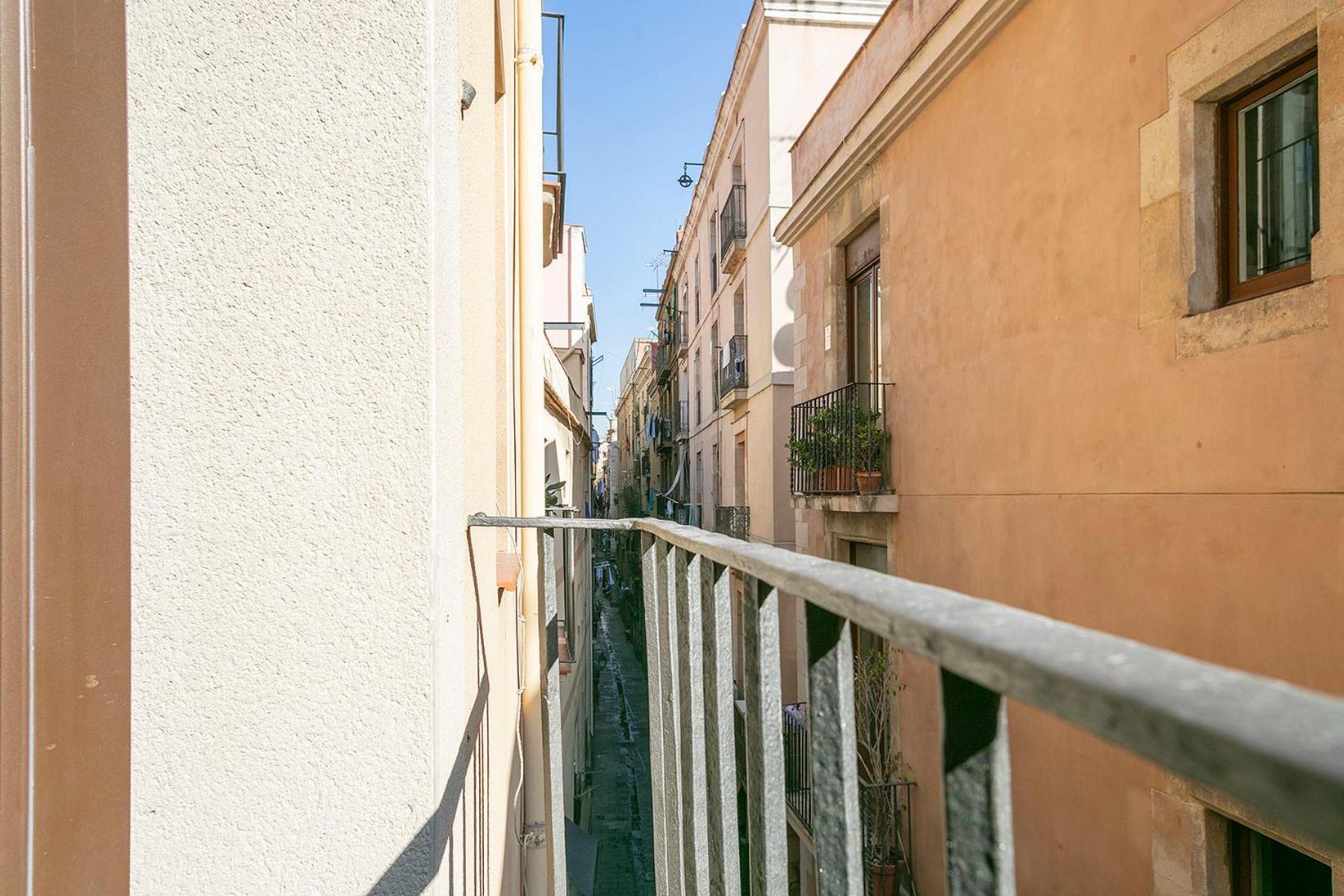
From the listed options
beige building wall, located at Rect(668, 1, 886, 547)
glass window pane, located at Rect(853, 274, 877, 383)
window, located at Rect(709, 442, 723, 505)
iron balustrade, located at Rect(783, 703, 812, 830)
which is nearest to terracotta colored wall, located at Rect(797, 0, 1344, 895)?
glass window pane, located at Rect(853, 274, 877, 383)

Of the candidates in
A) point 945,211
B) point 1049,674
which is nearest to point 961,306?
point 945,211

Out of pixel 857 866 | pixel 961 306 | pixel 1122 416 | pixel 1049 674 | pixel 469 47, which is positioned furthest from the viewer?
pixel 961 306

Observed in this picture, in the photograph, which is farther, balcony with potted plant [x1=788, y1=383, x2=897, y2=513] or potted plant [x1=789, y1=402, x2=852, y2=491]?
potted plant [x1=789, y1=402, x2=852, y2=491]

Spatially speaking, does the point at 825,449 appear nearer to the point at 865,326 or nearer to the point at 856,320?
the point at 865,326

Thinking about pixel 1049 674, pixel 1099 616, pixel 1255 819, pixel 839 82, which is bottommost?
pixel 1255 819

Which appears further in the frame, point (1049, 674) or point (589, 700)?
point (589, 700)

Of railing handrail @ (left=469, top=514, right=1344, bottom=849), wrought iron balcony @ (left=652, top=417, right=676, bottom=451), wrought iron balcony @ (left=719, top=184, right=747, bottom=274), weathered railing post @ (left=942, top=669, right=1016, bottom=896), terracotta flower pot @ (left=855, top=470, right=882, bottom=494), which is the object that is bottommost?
terracotta flower pot @ (left=855, top=470, right=882, bottom=494)

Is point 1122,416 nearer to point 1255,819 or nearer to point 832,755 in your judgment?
point 1255,819

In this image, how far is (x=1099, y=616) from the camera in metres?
4.54

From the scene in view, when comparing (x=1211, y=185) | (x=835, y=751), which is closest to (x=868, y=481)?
(x=1211, y=185)

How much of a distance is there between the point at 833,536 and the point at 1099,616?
13.6 ft

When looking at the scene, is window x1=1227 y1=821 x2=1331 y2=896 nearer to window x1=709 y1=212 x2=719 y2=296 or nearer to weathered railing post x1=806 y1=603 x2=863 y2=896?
weathered railing post x1=806 y1=603 x2=863 y2=896

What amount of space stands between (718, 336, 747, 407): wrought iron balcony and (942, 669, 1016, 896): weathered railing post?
552 inches

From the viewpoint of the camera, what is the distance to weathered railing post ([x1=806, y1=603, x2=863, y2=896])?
709mm
